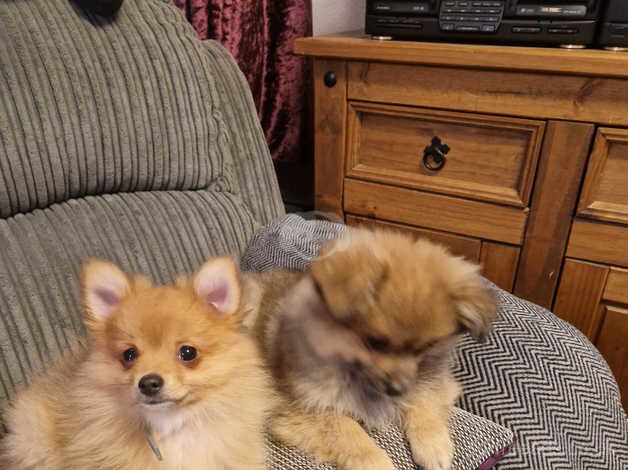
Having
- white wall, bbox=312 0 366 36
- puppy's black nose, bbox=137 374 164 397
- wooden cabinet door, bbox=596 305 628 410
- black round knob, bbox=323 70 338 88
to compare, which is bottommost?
wooden cabinet door, bbox=596 305 628 410

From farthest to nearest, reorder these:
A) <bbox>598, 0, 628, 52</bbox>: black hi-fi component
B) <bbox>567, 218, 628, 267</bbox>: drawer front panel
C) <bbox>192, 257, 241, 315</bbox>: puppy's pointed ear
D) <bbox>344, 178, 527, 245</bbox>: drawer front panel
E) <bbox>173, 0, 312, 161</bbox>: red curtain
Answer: <bbox>173, 0, 312, 161</bbox>: red curtain < <bbox>344, 178, 527, 245</bbox>: drawer front panel < <bbox>567, 218, 628, 267</bbox>: drawer front panel < <bbox>598, 0, 628, 52</bbox>: black hi-fi component < <bbox>192, 257, 241, 315</bbox>: puppy's pointed ear

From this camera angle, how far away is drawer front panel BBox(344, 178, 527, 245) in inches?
61.9

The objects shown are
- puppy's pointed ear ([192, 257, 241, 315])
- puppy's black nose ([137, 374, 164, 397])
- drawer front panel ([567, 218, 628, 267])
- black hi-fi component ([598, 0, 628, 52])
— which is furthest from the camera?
drawer front panel ([567, 218, 628, 267])

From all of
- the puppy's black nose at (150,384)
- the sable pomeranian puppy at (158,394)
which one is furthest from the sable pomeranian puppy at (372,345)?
the puppy's black nose at (150,384)

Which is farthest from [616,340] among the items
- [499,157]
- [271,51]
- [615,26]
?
[271,51]

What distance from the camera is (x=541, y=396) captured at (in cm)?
103

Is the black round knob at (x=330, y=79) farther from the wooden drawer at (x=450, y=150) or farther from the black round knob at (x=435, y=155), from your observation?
the black round knob at (x=435, y=155)

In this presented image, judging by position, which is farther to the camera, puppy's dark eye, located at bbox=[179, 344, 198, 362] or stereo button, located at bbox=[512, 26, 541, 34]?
stereo button, located at bbox=[512, 26, 541, 34]

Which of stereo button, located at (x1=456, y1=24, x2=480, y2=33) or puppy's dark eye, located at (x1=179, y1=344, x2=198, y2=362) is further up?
stereo button, located at (x1=456, y1=24, x2=480, y2=33)

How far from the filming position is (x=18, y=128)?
3.43 ft

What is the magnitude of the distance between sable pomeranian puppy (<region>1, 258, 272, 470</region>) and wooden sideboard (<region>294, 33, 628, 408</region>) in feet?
3.11

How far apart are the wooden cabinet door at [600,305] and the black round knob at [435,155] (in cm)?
46

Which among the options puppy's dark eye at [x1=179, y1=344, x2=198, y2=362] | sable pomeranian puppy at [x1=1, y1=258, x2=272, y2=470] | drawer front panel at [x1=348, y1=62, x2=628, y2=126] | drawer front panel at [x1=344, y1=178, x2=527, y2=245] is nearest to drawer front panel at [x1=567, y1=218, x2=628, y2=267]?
drawer front panel at [x1=344, y1=178, x2=527, y2=245]

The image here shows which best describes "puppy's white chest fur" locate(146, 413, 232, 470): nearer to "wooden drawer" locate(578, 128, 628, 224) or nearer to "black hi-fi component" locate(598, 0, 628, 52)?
"wooden drawer" locate(578, 128, 628, 224)
